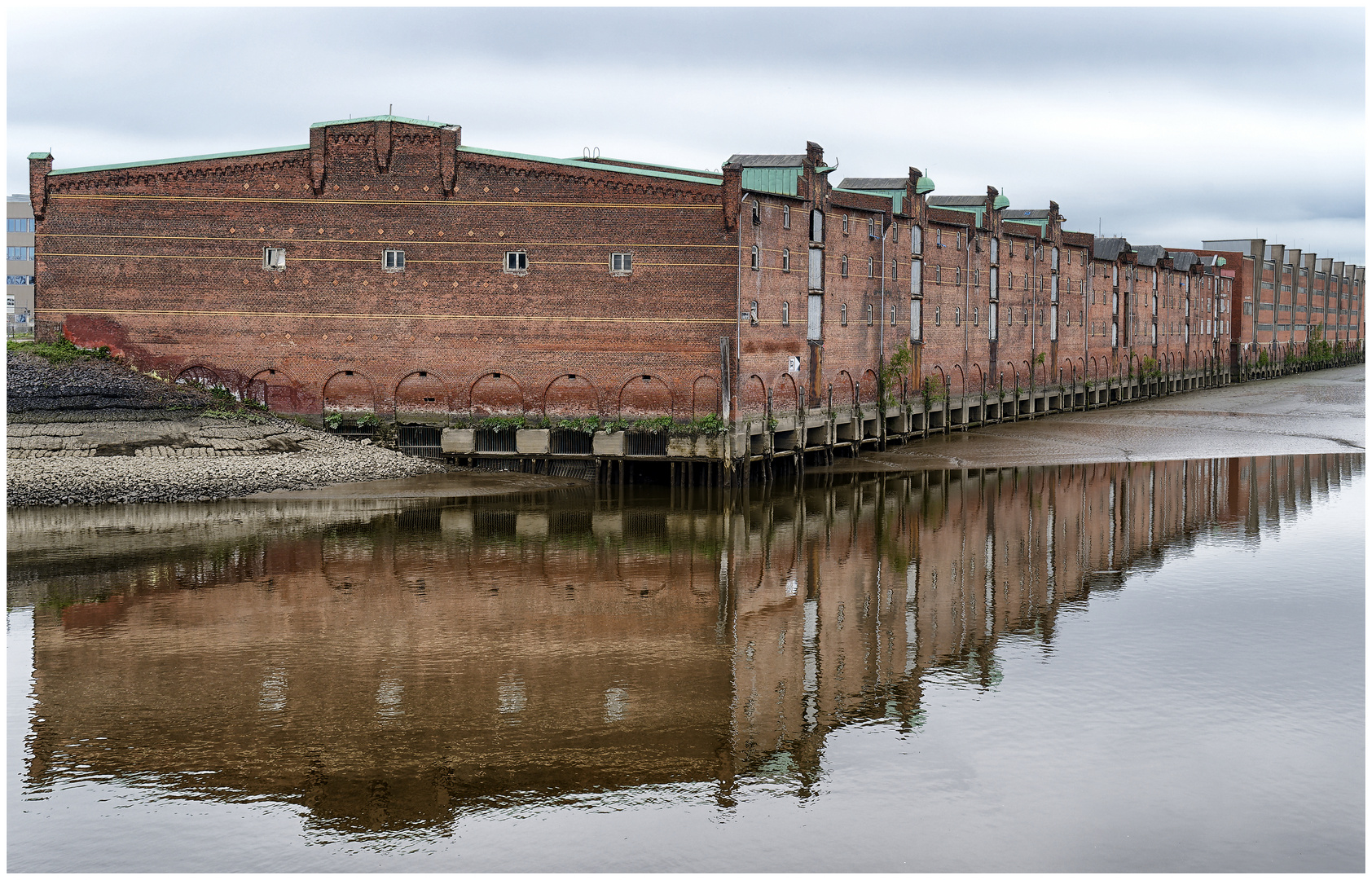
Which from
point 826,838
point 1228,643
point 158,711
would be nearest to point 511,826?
point 826,838

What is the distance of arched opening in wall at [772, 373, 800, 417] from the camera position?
149ft

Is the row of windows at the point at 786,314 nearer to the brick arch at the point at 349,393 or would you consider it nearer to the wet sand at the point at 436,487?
the wet sand at the point at 436,487

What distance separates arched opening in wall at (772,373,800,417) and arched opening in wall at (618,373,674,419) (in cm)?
427

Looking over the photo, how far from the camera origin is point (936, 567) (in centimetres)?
3009

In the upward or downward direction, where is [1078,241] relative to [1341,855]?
upward

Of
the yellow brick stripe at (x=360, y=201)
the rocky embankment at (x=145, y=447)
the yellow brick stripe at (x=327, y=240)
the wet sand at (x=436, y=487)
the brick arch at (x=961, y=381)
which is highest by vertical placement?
the yellow brick stripe at (x=360, y=201)

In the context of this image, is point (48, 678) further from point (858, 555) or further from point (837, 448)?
point (837, 448)

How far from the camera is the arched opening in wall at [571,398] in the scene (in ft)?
143

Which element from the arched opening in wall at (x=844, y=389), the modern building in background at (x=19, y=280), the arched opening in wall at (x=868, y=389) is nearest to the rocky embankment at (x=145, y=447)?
the arched opening in wall at (x=844, y=389)

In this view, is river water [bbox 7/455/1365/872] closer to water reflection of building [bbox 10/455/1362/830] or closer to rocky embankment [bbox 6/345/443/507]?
water reflection of building [bbox 10/455/1362/830]

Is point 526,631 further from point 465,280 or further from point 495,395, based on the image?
point 465,280

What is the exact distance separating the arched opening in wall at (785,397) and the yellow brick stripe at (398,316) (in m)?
4.20

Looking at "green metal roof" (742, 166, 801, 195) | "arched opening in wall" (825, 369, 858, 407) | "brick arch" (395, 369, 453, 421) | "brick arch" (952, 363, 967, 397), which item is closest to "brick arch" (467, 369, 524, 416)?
"brick arch" (395, 369, 453, 421)

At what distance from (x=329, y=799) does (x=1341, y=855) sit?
36.4ft
